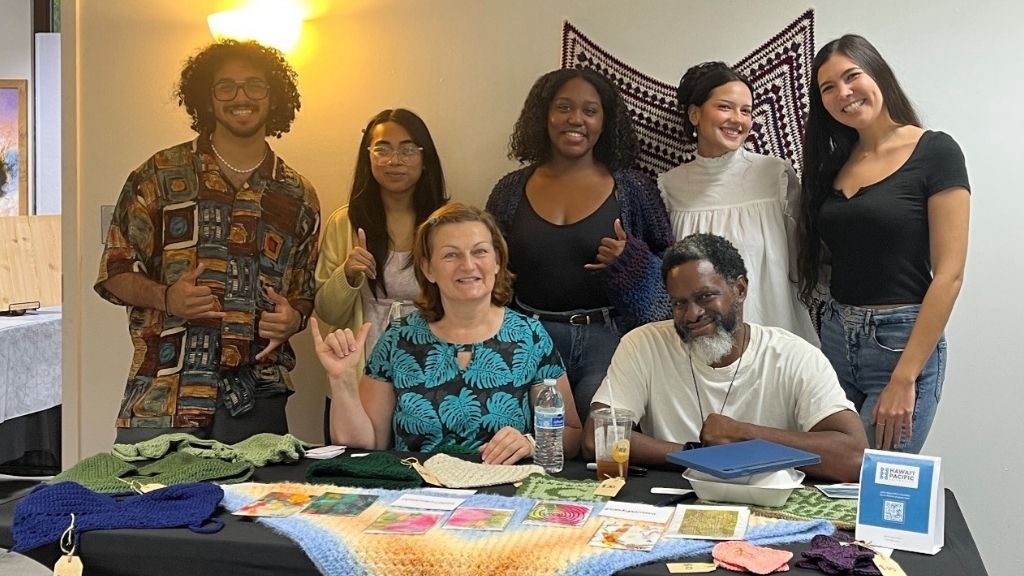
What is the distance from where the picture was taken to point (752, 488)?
1839mm

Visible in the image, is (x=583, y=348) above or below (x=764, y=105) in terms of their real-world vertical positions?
below

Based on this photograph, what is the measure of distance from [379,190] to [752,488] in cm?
162

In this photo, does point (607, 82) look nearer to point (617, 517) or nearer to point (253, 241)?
point (253, 241)

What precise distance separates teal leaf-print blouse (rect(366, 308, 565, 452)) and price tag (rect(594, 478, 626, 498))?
0.38 meters

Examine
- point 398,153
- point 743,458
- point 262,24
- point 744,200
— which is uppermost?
point 262,24

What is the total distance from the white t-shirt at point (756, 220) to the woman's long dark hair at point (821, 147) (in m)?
0.06

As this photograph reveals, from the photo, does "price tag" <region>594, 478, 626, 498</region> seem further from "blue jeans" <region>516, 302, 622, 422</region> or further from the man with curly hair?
the man with curly hair

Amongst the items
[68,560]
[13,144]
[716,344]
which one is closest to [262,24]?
[716,344]

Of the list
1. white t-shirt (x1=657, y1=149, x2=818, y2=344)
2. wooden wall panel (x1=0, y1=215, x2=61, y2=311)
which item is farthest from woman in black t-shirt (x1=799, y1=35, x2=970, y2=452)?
wooden wall panel (x1=0, y1=215, x2=61, y2=311)

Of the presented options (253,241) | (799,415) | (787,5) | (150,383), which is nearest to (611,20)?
(787,5)

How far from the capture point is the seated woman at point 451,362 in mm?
2338

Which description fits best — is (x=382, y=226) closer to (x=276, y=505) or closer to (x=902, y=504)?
(x=276, y=505)

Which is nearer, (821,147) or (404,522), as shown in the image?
(404,522)

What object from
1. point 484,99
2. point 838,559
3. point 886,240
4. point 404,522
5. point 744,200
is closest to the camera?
point 838,559
